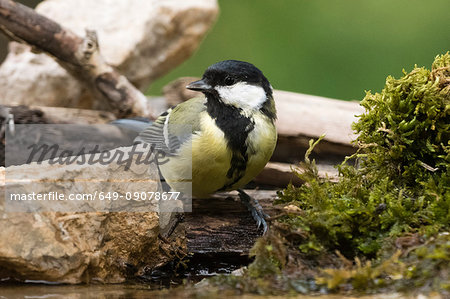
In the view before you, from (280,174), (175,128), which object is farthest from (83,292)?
(280,174)

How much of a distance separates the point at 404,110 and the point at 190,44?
2.23 metres

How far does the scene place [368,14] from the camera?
15.3ft

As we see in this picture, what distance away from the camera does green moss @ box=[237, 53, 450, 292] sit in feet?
4.33

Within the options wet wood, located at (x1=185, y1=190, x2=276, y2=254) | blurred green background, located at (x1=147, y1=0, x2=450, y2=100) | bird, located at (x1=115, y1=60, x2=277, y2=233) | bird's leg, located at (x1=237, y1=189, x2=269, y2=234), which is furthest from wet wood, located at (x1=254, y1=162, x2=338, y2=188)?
blurred green background, located at (x1=147, y1=0, x2=450, y2=100)

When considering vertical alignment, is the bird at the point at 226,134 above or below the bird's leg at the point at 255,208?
above

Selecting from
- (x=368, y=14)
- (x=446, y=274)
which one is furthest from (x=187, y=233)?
(x=368, y=14)

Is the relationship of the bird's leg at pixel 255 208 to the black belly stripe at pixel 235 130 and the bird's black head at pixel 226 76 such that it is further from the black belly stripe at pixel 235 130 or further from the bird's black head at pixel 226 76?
the bird's black head at pixel 226 76

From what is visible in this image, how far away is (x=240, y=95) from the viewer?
2145 millimetres

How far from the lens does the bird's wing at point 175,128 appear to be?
7.27 ft

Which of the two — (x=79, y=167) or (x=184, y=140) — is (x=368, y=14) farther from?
(x=79, y=167)

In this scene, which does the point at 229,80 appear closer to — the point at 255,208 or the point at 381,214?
the point at 255,208

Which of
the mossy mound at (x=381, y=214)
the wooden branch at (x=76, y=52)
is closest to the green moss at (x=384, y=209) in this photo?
the mossy mound at (x=381, y=214)

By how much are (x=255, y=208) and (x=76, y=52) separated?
1.45 m

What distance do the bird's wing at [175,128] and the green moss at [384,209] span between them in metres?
0.52
